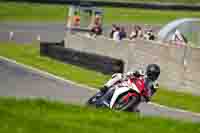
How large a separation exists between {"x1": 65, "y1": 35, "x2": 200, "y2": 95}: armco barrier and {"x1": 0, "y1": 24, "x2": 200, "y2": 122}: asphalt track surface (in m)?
2.13

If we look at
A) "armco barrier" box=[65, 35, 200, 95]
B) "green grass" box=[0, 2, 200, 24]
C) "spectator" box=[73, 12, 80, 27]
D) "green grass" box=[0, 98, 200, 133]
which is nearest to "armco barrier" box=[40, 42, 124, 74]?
"armco barrier" box=[65, 35, 200, 95]

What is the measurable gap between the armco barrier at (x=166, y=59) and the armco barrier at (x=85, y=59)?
630 mm

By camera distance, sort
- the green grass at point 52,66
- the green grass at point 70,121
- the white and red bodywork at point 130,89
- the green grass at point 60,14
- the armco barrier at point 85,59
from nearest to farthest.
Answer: the green grass at point 70,121
the white and red bodywork at point 130,89
the green grass at point 52,66
the armco barrier at point 85,59
the green grass at point 60,14

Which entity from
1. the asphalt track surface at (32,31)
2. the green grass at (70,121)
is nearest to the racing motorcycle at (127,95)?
the green grass at (70,121)

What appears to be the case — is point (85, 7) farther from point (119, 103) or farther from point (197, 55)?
point (119, 103)

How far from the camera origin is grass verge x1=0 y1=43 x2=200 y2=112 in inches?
663

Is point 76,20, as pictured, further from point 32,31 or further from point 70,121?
point 70,121

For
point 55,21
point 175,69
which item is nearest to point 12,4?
point 55,21

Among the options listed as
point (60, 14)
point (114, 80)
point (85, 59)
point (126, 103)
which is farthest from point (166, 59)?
point (60, 14)

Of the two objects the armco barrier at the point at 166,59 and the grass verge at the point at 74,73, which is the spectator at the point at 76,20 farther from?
the armco barrier at the point at 166,59

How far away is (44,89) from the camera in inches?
736

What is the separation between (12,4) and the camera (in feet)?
182

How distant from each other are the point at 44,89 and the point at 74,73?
4021 mm

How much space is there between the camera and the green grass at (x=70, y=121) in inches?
231
